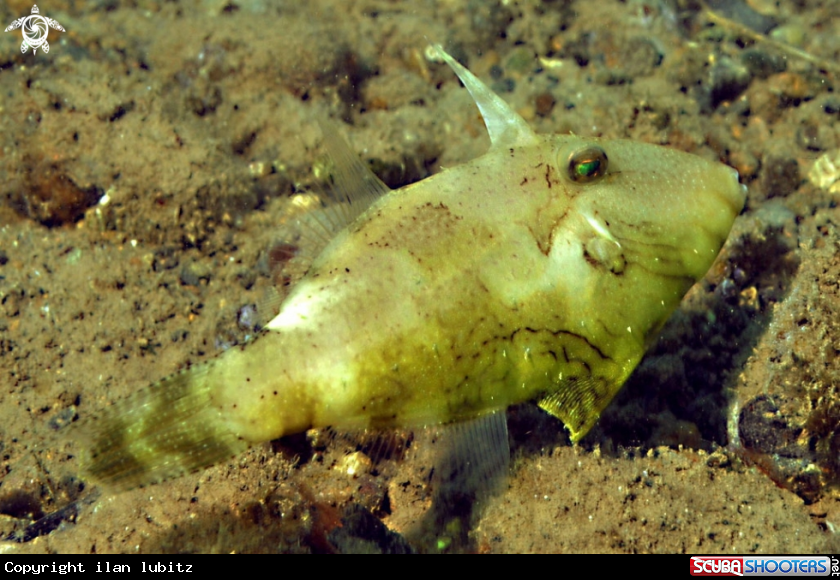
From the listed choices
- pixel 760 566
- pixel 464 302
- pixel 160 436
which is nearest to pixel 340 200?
pixel 464 302

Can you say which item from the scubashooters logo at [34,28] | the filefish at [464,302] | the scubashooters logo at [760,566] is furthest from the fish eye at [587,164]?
the scubashooters logo at [34,28]

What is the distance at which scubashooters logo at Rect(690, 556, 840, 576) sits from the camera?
9.06 ft

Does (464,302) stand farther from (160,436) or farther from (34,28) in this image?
(34,28)

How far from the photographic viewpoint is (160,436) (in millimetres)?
2229

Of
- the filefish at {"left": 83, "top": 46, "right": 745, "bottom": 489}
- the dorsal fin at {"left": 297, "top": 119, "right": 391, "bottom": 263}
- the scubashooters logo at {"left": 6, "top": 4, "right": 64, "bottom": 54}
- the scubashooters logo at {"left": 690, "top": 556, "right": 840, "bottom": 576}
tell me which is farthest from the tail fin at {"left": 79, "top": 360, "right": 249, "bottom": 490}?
the scubashooters logo at {"left": 6, "top": 4, "right": 64, "bottom": 54}

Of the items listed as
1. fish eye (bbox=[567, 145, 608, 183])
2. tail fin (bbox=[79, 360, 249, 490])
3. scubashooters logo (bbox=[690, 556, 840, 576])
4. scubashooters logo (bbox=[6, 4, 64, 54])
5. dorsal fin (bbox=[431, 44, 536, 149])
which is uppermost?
dorsal fin (bbox=[431, 44, 536, 149])

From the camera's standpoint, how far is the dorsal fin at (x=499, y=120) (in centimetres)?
272

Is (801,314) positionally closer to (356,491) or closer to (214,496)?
(356,491)

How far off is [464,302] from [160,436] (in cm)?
134

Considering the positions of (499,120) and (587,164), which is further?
(499,120)

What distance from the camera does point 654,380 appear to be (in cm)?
414

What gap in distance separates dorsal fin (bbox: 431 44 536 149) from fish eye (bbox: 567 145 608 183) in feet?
0.80

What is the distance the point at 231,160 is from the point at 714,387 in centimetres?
446

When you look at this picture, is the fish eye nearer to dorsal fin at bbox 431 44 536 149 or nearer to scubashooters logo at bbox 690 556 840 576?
dorsal fin at bbox 431 44 536 149
